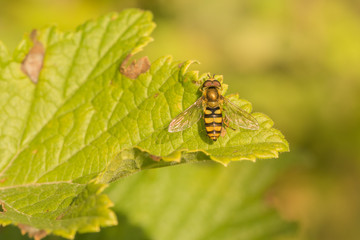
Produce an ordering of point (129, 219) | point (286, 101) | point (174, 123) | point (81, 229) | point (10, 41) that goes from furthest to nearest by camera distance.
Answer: point (286, 101) → point (10, 41) → point (129, 219) → point (174, 123) → point (81, 229)

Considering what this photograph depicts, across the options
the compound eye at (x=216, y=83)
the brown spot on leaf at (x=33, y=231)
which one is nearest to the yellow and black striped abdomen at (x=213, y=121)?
the compound eye at (x=216, y=83)

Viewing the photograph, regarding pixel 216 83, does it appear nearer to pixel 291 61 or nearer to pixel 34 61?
pixel 34 61

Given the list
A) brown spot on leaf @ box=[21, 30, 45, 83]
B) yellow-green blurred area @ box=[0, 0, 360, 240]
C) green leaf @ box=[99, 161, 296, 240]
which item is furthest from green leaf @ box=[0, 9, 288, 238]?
yellow-green blurred area @ box=[0, 0, 360, 240]

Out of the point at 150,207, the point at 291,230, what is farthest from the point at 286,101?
the point at 150,207

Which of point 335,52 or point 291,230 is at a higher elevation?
point 335,52

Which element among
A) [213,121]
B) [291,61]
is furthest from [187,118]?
[291,61]

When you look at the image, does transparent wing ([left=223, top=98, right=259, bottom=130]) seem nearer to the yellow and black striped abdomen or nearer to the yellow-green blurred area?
the yellow and black striped abdomen

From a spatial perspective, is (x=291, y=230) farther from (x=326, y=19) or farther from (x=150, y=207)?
(x=326, y=19)
